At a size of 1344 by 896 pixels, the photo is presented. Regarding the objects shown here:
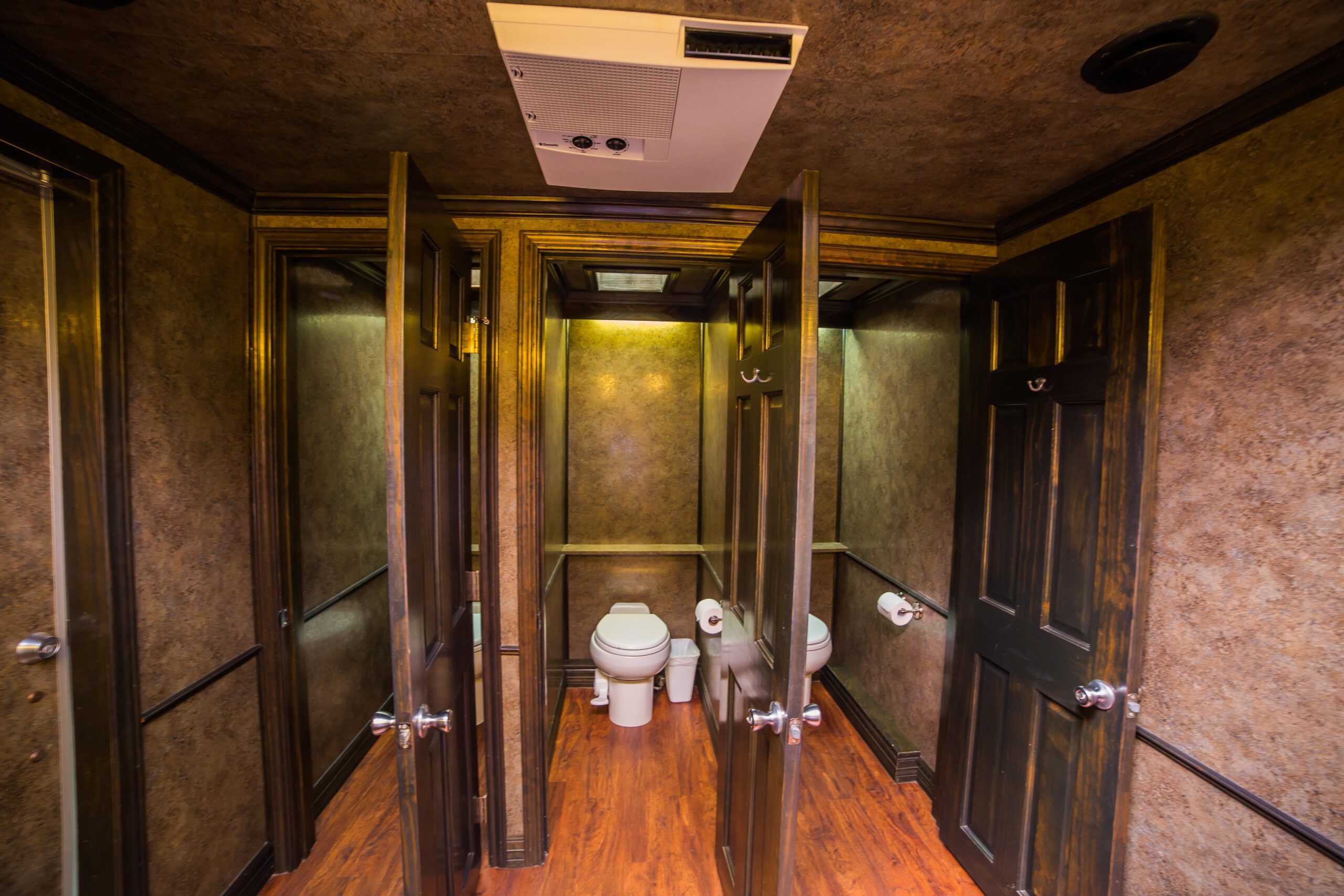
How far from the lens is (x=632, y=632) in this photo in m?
2.50

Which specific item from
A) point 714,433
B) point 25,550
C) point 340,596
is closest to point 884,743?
point 714,433

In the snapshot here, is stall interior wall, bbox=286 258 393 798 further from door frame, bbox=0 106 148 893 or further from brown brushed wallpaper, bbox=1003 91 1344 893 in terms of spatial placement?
brown brushed wallpaper, bbox=1003 91 1344 893

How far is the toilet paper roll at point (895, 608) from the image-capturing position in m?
2.12

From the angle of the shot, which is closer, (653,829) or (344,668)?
(653,829)

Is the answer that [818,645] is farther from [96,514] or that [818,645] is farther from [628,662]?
[96,514]

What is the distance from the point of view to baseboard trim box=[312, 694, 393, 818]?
189 centimetres

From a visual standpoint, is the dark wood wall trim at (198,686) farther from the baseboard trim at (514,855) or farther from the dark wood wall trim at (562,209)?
the dark wood wall trim at (562,209)

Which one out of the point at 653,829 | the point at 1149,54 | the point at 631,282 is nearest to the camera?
the point at 1149,54

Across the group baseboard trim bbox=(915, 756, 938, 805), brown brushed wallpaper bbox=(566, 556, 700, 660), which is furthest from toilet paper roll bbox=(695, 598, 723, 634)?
baseboard trim bbox=(915, 756, 938, 805)

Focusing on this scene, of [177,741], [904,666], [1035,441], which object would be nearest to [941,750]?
[904,666]

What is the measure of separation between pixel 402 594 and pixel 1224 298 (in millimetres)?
1984

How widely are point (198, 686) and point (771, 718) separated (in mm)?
1698

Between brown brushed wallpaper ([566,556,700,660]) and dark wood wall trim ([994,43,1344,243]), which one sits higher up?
dark wood wall trim ([994,43,1344,243])

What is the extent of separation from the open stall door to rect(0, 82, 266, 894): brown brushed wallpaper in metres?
0.76
